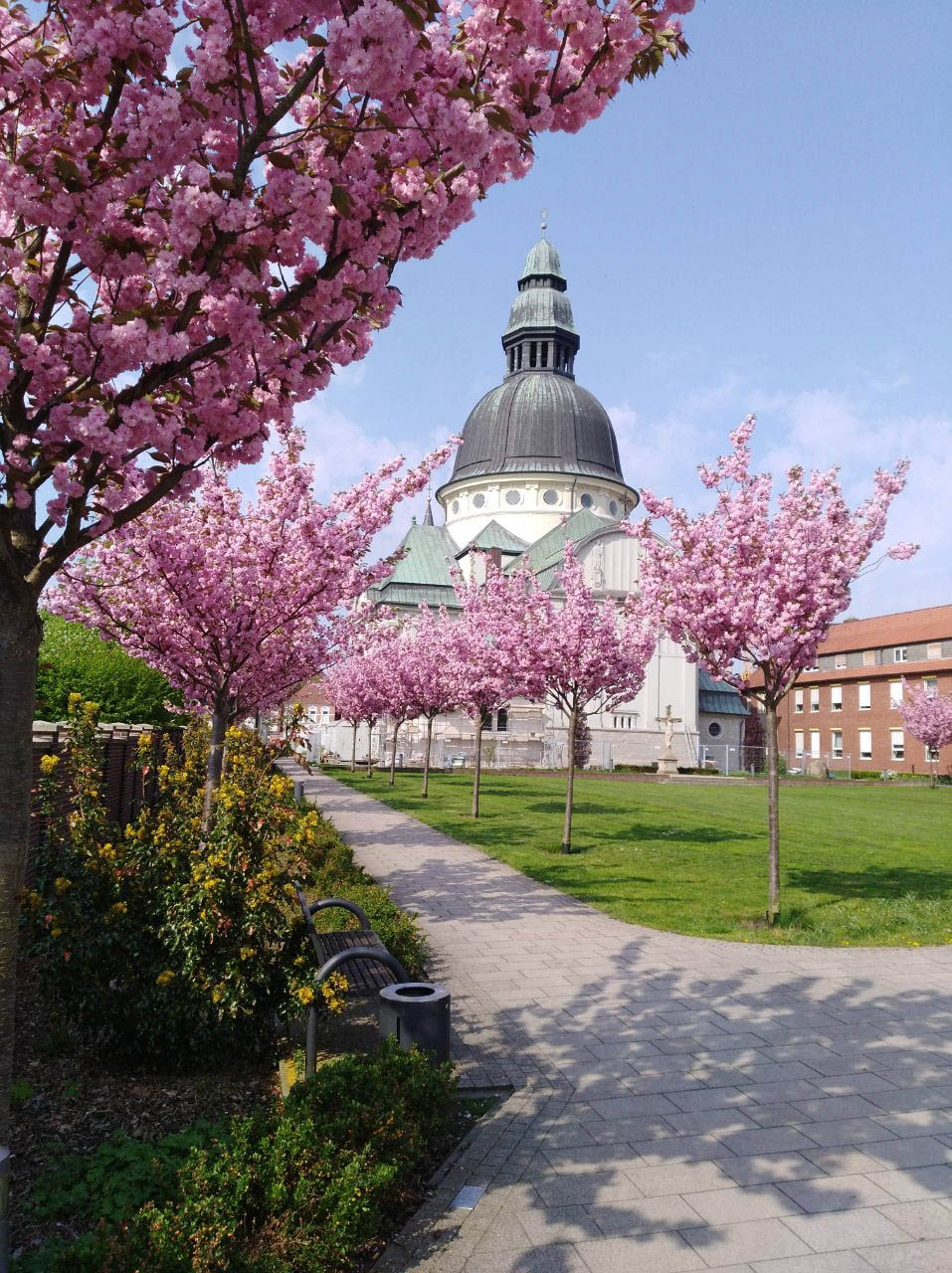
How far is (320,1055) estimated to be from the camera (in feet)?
19.4

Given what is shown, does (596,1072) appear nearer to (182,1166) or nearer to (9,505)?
(182,1166)

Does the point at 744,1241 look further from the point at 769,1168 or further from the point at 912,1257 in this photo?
the point at 769,1168

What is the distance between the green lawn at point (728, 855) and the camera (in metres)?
10.8

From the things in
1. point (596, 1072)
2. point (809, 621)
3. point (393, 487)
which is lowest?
point (596, 1072)

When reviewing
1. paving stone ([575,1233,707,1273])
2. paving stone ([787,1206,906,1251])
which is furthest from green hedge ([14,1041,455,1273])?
paving stone ([787,1206,906,1251])

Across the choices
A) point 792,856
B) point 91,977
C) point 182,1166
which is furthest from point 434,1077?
point 792,856

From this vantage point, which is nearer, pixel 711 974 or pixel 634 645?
pixel 711 974

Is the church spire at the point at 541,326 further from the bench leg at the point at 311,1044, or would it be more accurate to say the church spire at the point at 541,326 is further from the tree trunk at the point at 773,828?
the bench leg at the point at 311,1044

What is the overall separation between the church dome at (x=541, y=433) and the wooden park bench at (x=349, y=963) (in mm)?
68857

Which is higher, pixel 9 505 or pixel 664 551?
pixel 664 551

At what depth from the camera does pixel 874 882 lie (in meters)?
14.1

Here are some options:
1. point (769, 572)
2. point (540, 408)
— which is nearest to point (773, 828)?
point (769, 572)

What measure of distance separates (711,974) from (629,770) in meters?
46.0

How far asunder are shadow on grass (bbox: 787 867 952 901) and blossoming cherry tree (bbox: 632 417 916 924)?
3.13 metres
